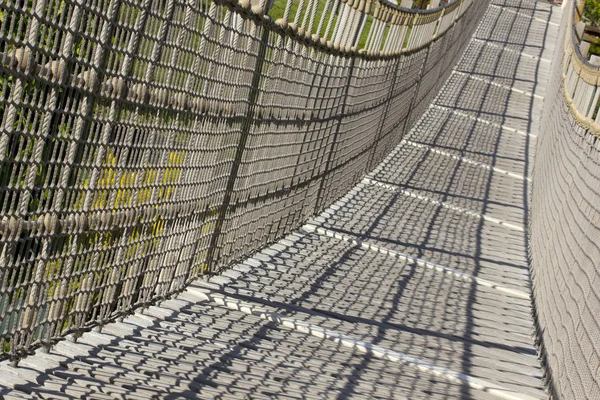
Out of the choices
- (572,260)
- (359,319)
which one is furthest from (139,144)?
(572,260)

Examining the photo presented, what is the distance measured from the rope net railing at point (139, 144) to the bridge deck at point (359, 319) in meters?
0.17

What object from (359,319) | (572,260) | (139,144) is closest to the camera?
(139,144)

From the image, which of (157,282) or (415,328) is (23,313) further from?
(415,328)

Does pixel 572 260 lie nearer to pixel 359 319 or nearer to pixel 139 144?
pixel 359 319

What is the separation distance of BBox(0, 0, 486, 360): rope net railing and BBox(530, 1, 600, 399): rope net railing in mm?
1657

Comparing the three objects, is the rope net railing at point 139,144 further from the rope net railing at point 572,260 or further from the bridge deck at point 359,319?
the rope net railing at point 572,260

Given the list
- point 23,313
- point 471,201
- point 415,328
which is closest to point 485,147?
point 471,201

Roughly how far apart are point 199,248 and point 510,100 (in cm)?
1590

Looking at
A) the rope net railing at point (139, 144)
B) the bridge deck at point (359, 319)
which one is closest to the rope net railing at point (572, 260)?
the bridge deck at point (359, 319)

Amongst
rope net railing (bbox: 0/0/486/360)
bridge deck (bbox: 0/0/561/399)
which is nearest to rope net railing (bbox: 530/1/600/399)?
bridge deck (bbox: 0/0/561/399)

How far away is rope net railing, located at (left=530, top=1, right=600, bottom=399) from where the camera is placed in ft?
16.3

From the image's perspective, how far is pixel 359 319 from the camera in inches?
257

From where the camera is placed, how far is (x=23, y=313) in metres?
3.99

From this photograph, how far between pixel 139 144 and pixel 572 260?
2479 millimetres
